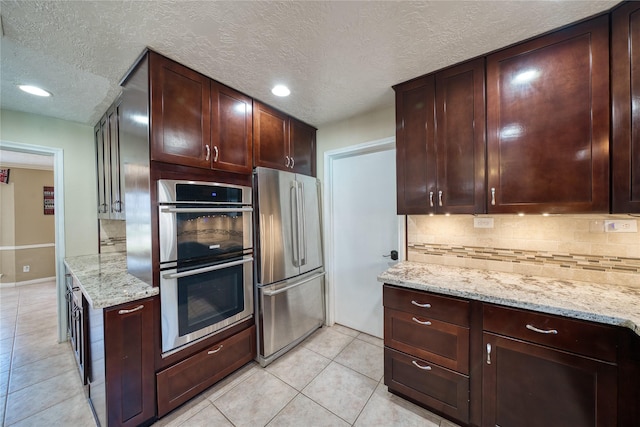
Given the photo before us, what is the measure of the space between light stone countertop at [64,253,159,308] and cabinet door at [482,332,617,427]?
216cm

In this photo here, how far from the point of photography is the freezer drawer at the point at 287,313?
2162mm

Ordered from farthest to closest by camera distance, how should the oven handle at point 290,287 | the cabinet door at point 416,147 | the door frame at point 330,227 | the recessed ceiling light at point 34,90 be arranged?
the door frame at point 330,227
the oven handle at point 290,287
the recessed ceiling light at point 34,90
the cabinet door at point 416,147

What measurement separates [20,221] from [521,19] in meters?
8.04

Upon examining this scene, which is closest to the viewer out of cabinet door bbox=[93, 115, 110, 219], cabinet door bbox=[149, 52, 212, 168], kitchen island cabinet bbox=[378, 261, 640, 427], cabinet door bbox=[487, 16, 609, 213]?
kitchen island cabinet bbox=[378, 261, 640, 427]

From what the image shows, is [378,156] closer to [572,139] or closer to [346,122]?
[346,122]

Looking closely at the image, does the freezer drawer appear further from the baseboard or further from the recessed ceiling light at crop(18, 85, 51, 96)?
the baseboard

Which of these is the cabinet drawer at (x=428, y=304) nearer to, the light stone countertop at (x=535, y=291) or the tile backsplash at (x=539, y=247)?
the light stone countertop at (x=535, y=291)

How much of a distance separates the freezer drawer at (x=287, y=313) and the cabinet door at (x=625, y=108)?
2.32 metres

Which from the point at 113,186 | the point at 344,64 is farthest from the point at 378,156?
the point at 113,186

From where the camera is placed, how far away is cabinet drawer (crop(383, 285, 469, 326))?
1485 millimetres

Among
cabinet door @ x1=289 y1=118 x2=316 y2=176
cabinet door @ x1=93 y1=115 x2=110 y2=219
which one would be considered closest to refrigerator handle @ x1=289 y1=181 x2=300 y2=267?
cabinet door @ x1=289 y1=118 x2=316 y2=176

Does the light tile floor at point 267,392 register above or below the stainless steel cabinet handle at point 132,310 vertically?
below

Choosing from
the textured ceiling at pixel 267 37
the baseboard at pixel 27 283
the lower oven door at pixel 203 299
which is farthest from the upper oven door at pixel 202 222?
the baseboard at pixel 27 283

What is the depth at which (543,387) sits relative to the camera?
4.11ft
